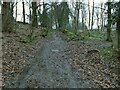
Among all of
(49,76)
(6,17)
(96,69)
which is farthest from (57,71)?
(6,17)

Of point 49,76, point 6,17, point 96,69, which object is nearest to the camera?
point 49,76

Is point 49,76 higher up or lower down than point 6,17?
lower down

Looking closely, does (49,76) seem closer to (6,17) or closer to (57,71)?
(57,71)

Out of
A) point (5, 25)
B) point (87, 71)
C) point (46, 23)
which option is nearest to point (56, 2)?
point (46, 23)

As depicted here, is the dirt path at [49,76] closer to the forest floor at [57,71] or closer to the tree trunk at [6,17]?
the forest floor at [57,71]

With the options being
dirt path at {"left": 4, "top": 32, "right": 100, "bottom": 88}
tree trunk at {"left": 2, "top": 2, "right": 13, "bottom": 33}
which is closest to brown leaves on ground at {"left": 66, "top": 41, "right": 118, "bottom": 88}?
dirt path at {"left": 4, "top": 32, "right": 100, "bottom": 88}

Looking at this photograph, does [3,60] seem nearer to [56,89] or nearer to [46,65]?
[46,65]

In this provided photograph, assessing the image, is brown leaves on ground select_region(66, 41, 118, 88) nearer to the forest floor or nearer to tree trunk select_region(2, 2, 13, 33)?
the forest floor

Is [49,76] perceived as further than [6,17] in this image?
No

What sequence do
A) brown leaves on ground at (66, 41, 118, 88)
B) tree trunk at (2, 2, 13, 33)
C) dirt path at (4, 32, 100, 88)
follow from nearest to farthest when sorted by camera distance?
dirt path at (4, 32, 100, 88), brown leaves on ground at (66, 41, 118, 88), tree trunk at (2, 2, 13, 33)

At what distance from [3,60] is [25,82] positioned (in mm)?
3728

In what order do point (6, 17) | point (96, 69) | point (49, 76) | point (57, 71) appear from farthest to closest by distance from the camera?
point (6, 17), point (96, 69), point (57, 71), point (49, 76)

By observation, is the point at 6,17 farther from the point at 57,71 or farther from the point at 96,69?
the point at 96,69

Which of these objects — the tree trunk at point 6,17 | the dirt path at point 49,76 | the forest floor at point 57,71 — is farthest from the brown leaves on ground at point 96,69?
the tree trunk at point 6,17
